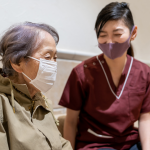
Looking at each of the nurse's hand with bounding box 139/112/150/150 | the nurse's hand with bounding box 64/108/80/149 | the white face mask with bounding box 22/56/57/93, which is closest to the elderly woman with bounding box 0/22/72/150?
the white face mask with bounding box 22/56/57/93

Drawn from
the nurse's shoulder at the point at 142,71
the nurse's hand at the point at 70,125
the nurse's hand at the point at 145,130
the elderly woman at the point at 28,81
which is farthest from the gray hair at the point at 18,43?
the nurse's hand at the point at 145,130

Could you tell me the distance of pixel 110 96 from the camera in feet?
3.61

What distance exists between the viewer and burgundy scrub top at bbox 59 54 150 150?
109 cm

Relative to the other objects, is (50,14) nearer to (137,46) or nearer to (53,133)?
(53,133)

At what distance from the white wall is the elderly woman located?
1.28 feet

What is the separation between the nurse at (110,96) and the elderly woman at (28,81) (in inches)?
11.4

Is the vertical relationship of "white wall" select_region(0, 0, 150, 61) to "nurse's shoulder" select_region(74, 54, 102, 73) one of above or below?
above

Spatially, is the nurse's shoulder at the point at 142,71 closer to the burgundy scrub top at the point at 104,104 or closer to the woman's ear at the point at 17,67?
the burgundy scrub top at the point at 104,104

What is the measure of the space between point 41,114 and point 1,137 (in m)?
0.26

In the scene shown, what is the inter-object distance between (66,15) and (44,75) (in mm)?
741

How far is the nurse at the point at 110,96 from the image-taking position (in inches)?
41.2

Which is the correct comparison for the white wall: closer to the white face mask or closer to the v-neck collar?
the v-neck collar

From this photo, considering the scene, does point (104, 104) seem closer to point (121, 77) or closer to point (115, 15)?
point (121, 77)

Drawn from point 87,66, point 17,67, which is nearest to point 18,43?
point 17,67
